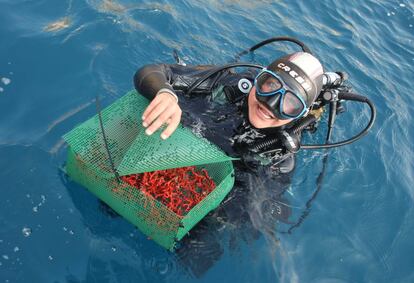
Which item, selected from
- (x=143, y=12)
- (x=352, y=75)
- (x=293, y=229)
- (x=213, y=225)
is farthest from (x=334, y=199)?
(x=143, y=12)

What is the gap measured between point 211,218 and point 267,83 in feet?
4.61

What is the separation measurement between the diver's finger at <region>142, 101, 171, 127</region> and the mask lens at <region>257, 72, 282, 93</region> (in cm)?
104

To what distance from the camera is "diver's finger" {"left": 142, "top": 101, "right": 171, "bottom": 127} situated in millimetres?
2943

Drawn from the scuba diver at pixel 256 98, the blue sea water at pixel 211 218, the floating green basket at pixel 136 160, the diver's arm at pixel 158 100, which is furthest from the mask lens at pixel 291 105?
the blue sea water at pixel 211 218

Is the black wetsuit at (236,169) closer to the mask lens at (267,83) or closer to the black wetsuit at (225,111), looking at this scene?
the black wetsuit at (225,111)

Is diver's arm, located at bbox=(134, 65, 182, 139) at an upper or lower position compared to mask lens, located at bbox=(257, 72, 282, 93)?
lower

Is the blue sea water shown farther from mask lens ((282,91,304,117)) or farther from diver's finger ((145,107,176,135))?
diver's finger ((145,107,176,135))

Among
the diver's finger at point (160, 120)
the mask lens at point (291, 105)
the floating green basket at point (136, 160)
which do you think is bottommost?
the floating green basket at point (136, 160)

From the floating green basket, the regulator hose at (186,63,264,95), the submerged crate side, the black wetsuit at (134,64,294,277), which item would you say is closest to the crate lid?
the floating green basket

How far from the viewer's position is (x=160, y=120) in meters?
2.93

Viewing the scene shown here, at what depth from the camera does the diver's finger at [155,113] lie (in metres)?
2.94

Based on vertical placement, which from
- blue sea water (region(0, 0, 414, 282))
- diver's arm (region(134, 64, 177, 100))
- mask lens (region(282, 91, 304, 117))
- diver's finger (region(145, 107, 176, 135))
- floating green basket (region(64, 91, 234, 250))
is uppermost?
mask lens (region(282, 91, 304, 117))

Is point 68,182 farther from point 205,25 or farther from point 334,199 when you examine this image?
point 205,25

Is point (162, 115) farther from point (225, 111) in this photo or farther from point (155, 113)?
point (225, 111)
